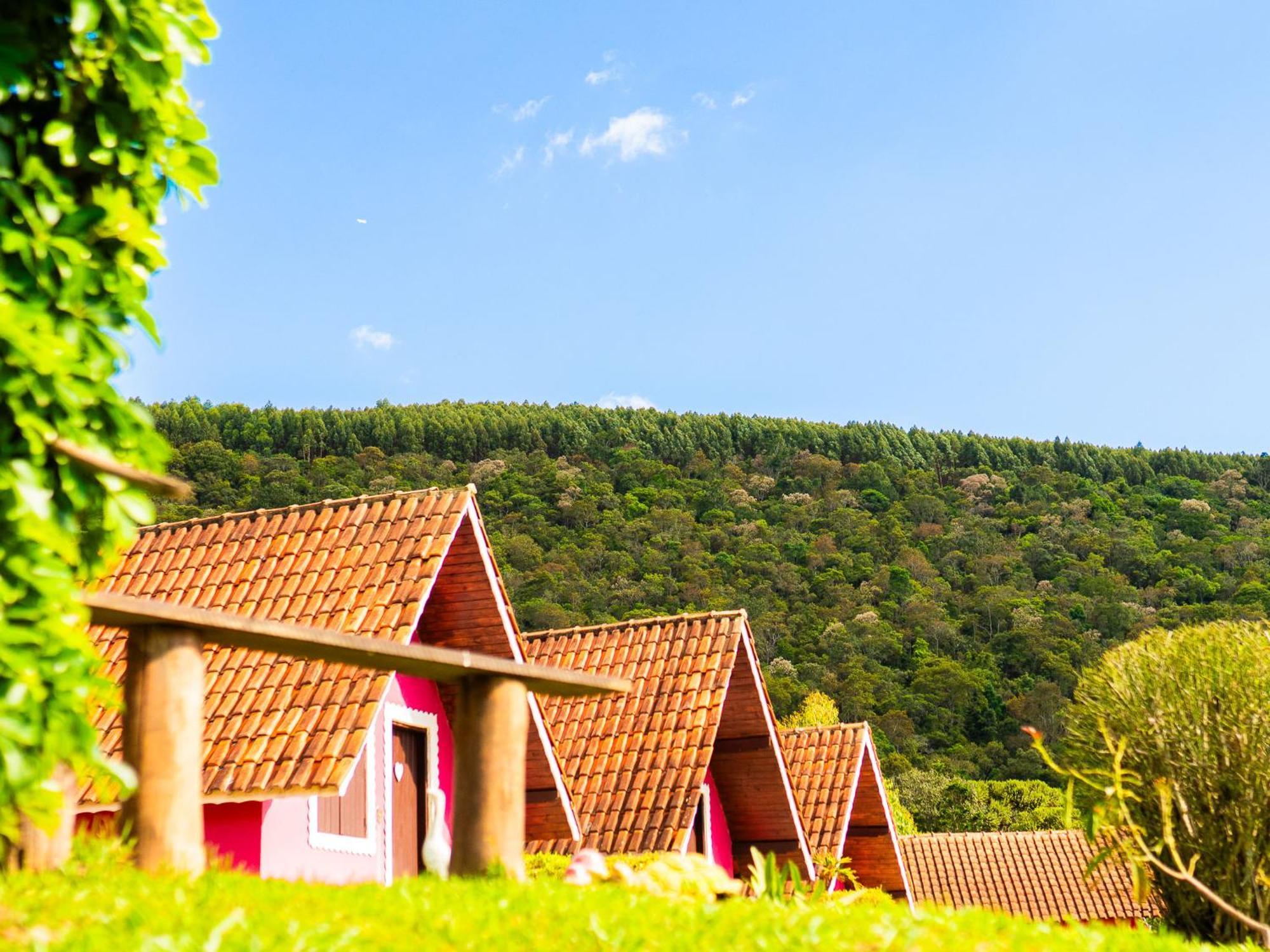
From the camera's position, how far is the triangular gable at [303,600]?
1088 centimetres

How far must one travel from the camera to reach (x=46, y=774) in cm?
445

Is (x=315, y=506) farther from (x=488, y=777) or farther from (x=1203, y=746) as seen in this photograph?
(x=1203, y=746)

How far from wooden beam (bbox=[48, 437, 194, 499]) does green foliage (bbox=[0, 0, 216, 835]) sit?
5 centimetres

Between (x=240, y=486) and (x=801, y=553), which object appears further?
(x=801, y=553)

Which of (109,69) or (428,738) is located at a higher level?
(109,69)

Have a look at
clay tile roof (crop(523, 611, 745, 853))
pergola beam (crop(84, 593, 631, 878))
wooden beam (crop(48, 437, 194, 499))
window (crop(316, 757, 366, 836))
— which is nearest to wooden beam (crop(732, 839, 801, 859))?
clay tile roof (crop(523, 611, 745, 853))

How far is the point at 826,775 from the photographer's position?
22375mm

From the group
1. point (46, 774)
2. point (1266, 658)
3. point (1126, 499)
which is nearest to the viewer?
point (46, 774)

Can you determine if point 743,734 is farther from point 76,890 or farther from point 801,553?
point 801,553

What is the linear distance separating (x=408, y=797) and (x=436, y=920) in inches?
359

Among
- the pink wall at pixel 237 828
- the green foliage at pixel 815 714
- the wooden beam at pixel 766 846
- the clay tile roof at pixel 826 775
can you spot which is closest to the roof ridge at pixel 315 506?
the pink wall at pixel 237 828

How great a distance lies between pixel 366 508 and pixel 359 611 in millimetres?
1689

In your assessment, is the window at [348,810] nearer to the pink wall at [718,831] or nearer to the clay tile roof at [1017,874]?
the pink wall at [718,831]

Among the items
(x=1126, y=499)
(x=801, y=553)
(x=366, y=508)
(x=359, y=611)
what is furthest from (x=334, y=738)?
(x=1126, y=499)
